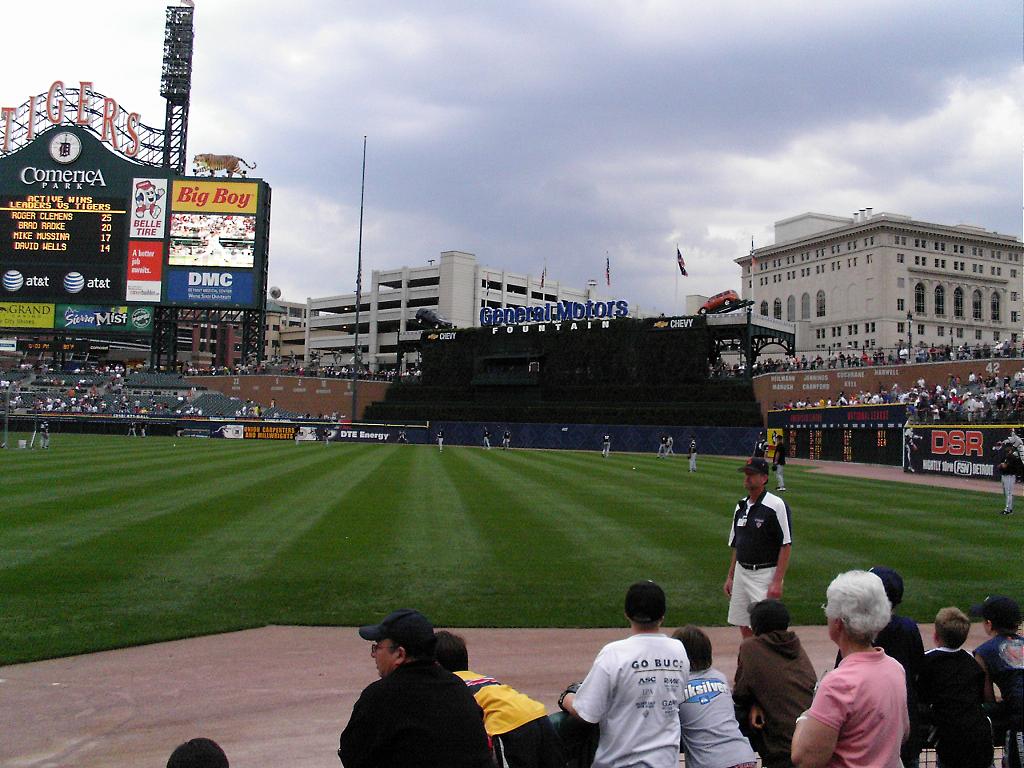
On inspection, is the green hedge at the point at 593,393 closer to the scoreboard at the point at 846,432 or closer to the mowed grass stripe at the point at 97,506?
the scoreboard at the point at 846,432

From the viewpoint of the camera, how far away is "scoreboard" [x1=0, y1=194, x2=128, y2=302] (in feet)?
225

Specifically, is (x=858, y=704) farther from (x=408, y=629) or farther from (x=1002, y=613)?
(x=1002, y=613)

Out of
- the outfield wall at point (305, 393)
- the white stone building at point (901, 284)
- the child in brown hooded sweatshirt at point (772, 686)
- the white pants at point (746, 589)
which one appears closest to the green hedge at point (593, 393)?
the outfield wall at point (305, 393)

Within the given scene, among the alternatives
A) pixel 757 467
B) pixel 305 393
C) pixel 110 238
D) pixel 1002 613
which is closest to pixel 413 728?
pixel 1002 613

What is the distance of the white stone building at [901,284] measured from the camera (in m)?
97.9

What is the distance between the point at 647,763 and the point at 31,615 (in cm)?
844

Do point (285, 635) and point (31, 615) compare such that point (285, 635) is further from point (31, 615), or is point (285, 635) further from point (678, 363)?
point (678, 363)

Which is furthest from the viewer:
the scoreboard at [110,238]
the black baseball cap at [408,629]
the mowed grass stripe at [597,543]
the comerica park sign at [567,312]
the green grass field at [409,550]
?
the scoreboard at [110,238]

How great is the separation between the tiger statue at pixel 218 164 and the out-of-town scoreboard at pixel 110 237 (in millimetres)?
3667

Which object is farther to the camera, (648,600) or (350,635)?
(350,635)

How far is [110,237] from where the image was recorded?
69.2 m

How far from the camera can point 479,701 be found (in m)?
4.16

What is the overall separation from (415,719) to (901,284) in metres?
107

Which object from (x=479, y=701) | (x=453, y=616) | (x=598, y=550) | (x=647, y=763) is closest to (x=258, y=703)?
(x=453, y=616)
